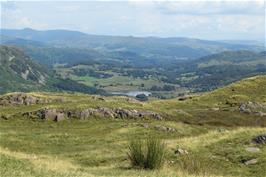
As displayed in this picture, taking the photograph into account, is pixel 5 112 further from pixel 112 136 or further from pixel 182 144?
pixel 182 144

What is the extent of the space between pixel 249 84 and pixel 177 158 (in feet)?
258

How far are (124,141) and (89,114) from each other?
26.7 meters

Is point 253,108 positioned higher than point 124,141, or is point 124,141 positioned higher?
point 124,141

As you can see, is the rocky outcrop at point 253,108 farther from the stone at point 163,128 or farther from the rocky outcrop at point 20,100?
the rocky outcrop at point 20,100

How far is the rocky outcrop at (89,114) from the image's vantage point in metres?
74.1

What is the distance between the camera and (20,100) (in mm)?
88688

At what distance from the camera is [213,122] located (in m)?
74.3

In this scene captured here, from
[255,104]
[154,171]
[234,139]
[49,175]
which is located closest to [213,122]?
[255,104]

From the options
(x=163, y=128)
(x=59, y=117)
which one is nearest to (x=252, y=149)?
(x=163, y=128)

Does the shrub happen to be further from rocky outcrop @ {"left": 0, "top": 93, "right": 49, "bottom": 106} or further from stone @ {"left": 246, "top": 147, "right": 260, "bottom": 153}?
rocky outcrop @ {"left": 0, "top": 93, "right": 49, "bottom": 106}

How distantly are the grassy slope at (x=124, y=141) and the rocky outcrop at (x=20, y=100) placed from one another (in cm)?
342

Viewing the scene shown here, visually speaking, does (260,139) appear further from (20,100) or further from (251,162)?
(20,100)

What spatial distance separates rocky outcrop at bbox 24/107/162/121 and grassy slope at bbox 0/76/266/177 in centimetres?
191

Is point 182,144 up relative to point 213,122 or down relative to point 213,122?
up
